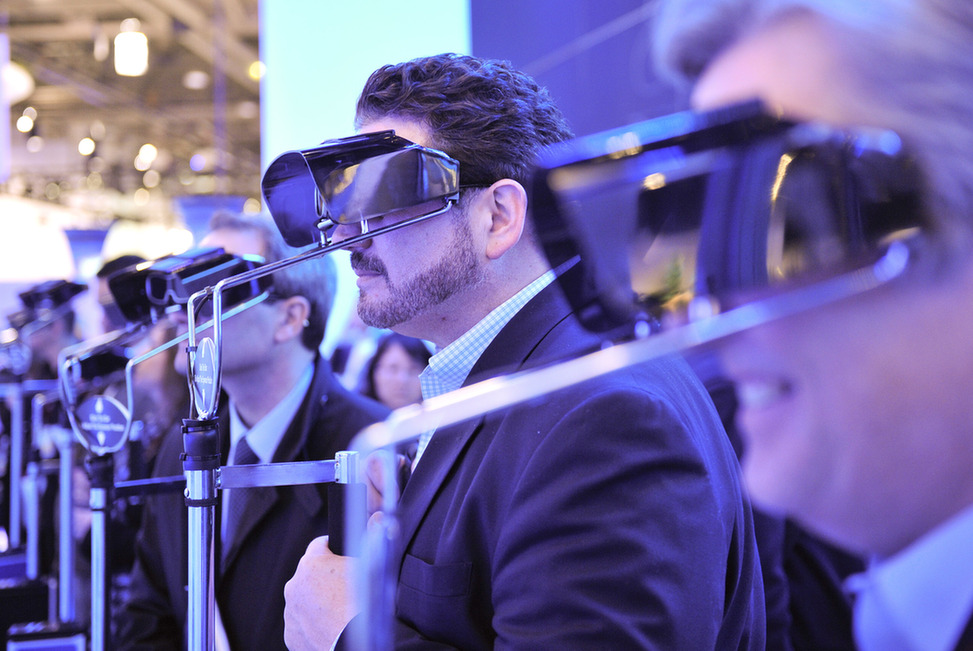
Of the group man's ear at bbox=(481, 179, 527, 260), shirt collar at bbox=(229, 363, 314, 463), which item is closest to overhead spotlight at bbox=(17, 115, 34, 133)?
shirt collar at bbox=(229, 363, 314, 463)

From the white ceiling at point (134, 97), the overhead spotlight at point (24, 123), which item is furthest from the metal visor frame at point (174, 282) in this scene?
the overhead spotlight at point (24, 123)

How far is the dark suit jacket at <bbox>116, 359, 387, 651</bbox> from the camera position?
156cm

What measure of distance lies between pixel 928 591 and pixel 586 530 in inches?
17.8

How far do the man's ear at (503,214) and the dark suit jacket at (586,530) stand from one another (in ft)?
0.89

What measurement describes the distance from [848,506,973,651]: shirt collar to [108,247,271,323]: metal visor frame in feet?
3.30

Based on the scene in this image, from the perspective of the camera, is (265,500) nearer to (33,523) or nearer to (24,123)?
(33,523)

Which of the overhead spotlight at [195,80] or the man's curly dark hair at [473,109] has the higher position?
the overhead spotlight at [195,80]

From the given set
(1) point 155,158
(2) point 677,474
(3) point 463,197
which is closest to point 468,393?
(2) point 677,474

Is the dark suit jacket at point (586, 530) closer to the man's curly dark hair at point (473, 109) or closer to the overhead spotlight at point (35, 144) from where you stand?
the man's curly dark hair at point (473, 109)

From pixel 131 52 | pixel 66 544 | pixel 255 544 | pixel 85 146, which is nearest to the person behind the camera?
pixel 255 544

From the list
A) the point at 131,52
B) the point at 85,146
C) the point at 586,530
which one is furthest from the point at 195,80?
the point at 586,530

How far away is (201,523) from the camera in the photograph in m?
0.99

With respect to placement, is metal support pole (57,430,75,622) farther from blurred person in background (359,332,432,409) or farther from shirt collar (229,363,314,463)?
blurred person in background (359,332,432,409)

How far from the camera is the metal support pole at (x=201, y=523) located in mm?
976
